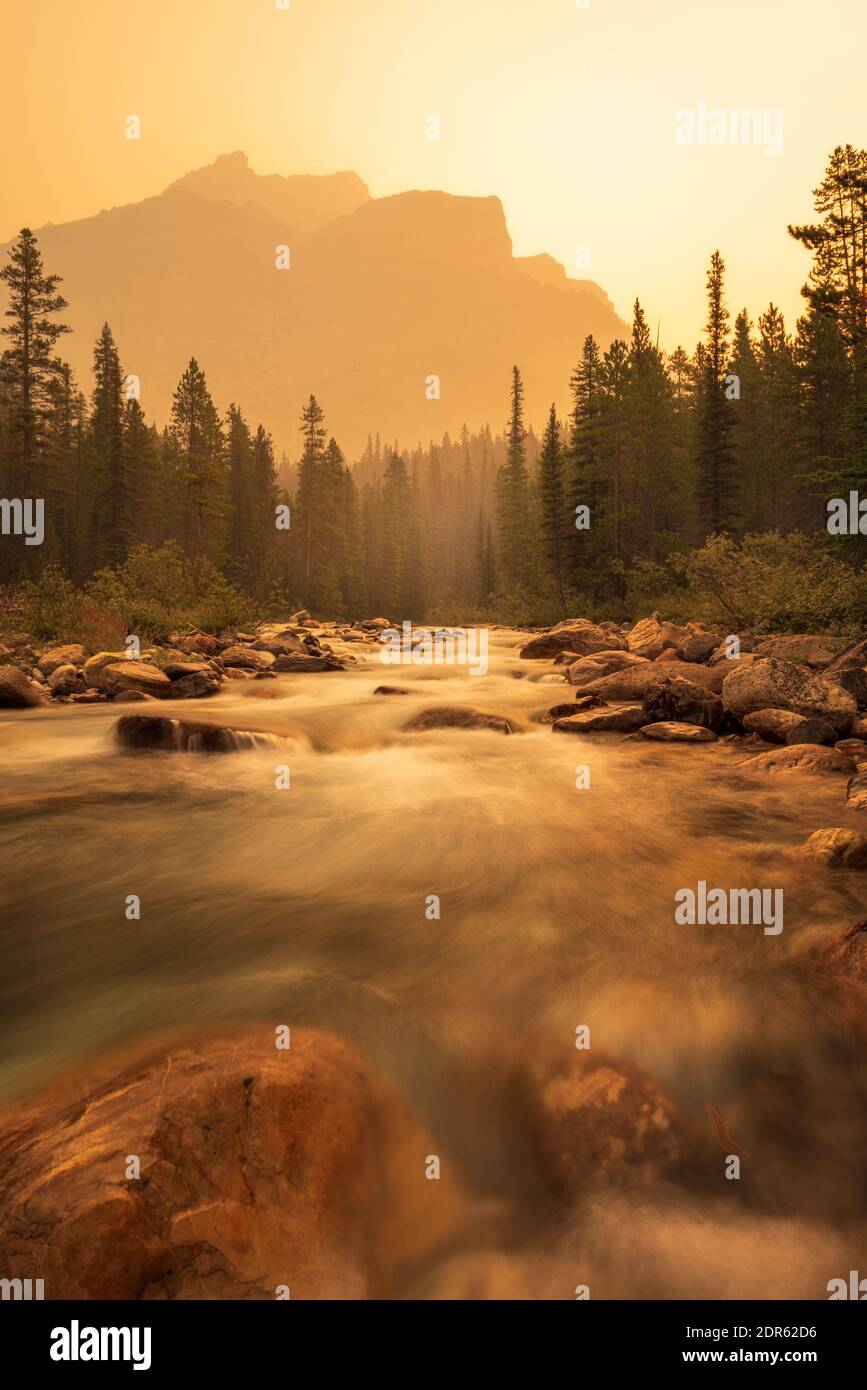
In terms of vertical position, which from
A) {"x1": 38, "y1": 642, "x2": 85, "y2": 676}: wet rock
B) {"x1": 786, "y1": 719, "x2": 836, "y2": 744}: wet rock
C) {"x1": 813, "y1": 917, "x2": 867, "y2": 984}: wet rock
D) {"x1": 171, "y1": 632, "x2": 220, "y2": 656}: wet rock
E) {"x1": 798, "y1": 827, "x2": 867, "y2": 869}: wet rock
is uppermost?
{"x1": 171, "y1": 632, "x2": 220, "y2": 656}: wet rock

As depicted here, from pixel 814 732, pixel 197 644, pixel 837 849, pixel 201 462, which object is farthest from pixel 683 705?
pixel 201 462

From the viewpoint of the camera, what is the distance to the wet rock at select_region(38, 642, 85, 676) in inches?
663

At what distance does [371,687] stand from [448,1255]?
49.7 ft

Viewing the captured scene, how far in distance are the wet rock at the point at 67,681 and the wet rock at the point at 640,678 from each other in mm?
11063

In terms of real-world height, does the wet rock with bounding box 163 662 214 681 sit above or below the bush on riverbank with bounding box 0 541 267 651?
below

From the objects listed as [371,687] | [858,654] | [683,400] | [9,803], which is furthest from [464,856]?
[683,400]

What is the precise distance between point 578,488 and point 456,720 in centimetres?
3311

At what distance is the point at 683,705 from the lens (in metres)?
11.3

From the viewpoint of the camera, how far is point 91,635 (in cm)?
2055

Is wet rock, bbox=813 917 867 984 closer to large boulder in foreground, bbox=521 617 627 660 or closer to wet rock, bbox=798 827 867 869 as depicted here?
wet rock, bbox=798 827 867 869

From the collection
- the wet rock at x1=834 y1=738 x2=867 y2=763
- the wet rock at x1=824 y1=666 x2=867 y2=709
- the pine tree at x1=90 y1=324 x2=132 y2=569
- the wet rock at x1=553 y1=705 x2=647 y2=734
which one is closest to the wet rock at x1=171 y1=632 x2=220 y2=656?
the wet rock at x1=553 y1=705 x2=647 y2=734

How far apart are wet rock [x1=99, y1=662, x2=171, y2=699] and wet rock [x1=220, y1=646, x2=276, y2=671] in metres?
4.53

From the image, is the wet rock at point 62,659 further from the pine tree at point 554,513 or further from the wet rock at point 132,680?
the pine tree at point 554,513
